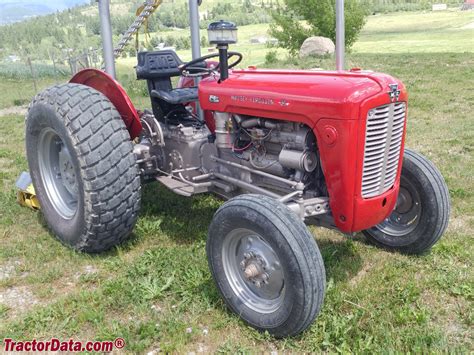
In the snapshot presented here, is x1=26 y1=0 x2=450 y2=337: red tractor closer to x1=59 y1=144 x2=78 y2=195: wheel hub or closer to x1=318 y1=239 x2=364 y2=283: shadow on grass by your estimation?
x1=59 y1=144 x2=78 y2=195: wheel hub

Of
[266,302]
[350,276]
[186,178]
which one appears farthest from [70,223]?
[350,276]

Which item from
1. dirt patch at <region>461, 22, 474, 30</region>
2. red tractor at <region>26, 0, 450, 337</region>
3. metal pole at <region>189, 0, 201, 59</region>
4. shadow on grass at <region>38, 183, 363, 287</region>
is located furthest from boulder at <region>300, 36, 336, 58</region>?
dirt patch at <region>461, 22, 474, 30</region>

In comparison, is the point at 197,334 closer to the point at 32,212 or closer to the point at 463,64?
the point at 32,212

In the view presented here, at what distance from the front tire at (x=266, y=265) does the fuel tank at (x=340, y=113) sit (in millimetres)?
420

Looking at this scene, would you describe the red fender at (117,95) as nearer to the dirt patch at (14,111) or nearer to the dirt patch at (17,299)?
the dirt patch at (17,299)

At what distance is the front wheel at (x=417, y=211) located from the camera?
3.39 m

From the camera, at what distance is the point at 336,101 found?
8.89 feet

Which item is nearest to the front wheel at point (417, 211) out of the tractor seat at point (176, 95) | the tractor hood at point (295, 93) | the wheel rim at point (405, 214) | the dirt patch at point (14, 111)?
the wheel rim at point (405, 214)

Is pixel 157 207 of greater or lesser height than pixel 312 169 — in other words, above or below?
below

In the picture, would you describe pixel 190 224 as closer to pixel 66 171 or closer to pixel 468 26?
pixel 66 171

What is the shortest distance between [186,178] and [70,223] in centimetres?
98

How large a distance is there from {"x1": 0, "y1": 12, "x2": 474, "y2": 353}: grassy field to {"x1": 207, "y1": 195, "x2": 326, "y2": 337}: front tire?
0.15m

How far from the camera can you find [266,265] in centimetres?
279

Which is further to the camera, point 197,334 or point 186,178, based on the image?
point 186,178
